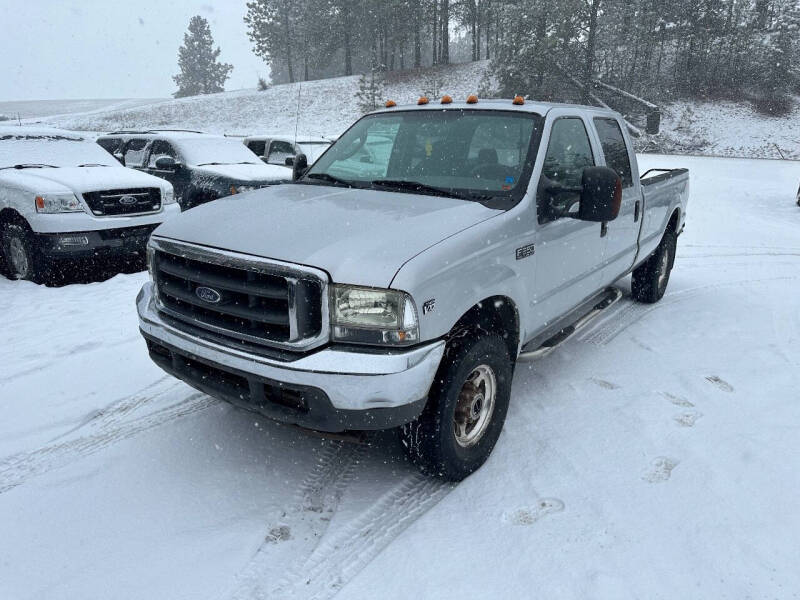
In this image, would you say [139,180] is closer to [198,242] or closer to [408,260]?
[198,242]

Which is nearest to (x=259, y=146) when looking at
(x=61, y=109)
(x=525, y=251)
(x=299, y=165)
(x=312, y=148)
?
(x=312, y=148)

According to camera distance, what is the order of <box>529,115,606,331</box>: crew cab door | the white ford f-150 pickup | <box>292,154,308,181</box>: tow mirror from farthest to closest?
<box>292,154,308,181</box>: tow mirror → <box>529,115,606,331</box>: crew cab door → the white ford f-150 pickup

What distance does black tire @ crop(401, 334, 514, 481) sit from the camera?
2.91m

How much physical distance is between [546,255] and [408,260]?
1338 millimetres

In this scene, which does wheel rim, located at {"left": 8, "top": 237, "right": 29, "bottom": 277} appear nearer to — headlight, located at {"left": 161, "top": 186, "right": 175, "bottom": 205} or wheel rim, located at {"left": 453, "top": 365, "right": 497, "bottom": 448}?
headlight, located at {"left": 161, "top": 186, "right": 175, "bottom": 205}

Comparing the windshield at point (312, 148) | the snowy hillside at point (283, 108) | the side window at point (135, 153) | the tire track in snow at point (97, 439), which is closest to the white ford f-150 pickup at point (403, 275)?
the tire track in snow at point (97, 439)

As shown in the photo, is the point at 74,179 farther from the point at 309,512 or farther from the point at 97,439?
the point at 309,512

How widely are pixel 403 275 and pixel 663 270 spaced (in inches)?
191

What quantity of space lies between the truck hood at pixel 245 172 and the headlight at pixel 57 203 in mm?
2704

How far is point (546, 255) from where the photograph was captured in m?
3.64

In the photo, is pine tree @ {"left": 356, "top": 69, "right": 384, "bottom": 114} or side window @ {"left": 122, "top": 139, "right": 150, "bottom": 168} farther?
pine tree @ {"left": 356, "top": 69, "right": 384, "bottom": 114}

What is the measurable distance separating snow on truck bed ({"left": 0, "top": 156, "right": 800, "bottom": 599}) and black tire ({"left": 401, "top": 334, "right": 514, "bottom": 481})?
156mm

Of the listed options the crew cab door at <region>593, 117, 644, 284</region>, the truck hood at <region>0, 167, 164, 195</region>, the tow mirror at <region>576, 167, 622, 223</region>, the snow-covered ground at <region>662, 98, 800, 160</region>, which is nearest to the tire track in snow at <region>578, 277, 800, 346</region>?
the crew cab door at <region>593, 117, 644, 284</region>

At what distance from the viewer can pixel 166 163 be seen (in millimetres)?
9016
